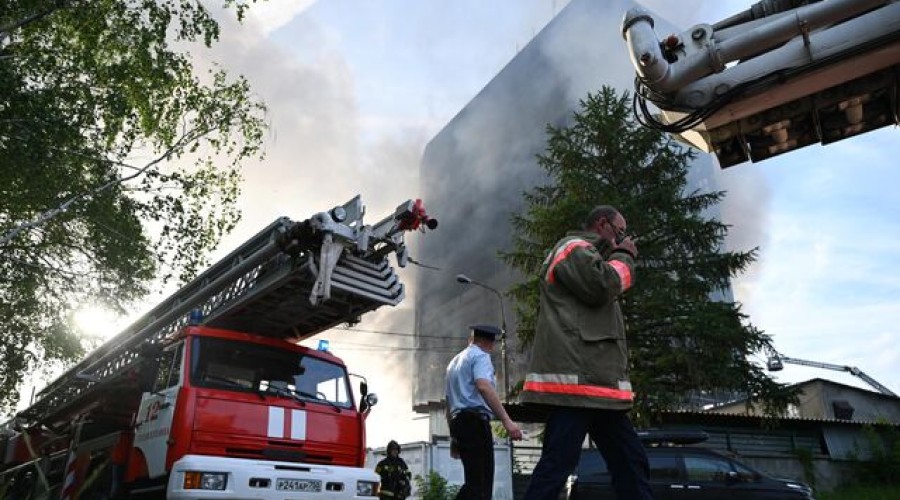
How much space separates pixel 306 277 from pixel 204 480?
204cm

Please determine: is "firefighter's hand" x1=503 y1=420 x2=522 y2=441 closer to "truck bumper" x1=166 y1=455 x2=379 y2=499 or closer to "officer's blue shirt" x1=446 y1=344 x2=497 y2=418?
"officer's blue shirt" x1=446 y1=344 x2=497 y2=418

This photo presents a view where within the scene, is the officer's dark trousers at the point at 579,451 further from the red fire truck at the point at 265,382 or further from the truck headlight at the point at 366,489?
the truck headlight at the point at 366,489

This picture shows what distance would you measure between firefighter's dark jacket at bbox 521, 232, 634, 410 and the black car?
6384 mm

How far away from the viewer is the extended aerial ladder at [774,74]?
3.81 metres

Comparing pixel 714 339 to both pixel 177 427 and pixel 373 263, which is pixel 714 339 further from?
pixel 177 427

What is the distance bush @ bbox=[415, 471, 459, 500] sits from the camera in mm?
13773

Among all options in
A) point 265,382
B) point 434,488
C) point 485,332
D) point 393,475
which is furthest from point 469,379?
point 434,488

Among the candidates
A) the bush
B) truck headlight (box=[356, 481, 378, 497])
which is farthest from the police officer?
the bush

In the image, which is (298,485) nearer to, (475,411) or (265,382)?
(265,382)

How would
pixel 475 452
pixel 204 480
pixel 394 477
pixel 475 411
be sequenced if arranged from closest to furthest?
1. pixel 475 452
2. pixel 475 411
3. pixel 204 480
4. pixel 394 477

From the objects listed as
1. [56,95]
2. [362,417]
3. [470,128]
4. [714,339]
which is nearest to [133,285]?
[56,95]

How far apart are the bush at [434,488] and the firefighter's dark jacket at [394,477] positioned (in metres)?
4.50

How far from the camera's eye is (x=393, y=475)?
368 inches

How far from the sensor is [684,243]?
54.5ft
